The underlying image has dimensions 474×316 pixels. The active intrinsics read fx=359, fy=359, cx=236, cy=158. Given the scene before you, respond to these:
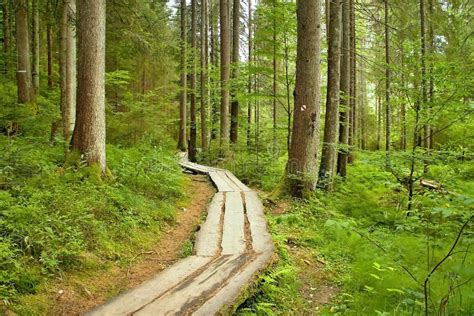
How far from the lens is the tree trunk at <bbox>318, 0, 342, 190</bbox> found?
391 inches

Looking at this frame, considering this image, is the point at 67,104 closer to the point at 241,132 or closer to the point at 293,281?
the point at 293,281

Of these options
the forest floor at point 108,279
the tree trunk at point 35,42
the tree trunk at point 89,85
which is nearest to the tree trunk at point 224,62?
the tree trunk at point 35,42

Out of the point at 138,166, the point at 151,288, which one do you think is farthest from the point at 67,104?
the point at 151,288

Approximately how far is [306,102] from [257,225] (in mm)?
3473

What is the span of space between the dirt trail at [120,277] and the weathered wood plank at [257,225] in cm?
114

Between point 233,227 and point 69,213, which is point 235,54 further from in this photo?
point 69,213

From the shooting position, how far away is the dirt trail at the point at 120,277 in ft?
12.5

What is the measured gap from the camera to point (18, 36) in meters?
12.4

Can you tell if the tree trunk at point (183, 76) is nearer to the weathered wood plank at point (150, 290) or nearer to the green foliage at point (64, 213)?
the green foliage at point (64, 213)

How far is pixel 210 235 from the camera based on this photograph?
572cm

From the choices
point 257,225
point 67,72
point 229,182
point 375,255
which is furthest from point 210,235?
point 67,72

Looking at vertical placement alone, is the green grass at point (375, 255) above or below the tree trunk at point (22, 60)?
below

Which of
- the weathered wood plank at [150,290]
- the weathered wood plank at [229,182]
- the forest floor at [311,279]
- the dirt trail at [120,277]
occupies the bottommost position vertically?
the forest floor at [311,279]

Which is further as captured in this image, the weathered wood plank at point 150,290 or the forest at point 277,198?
the forest at point 277,198
